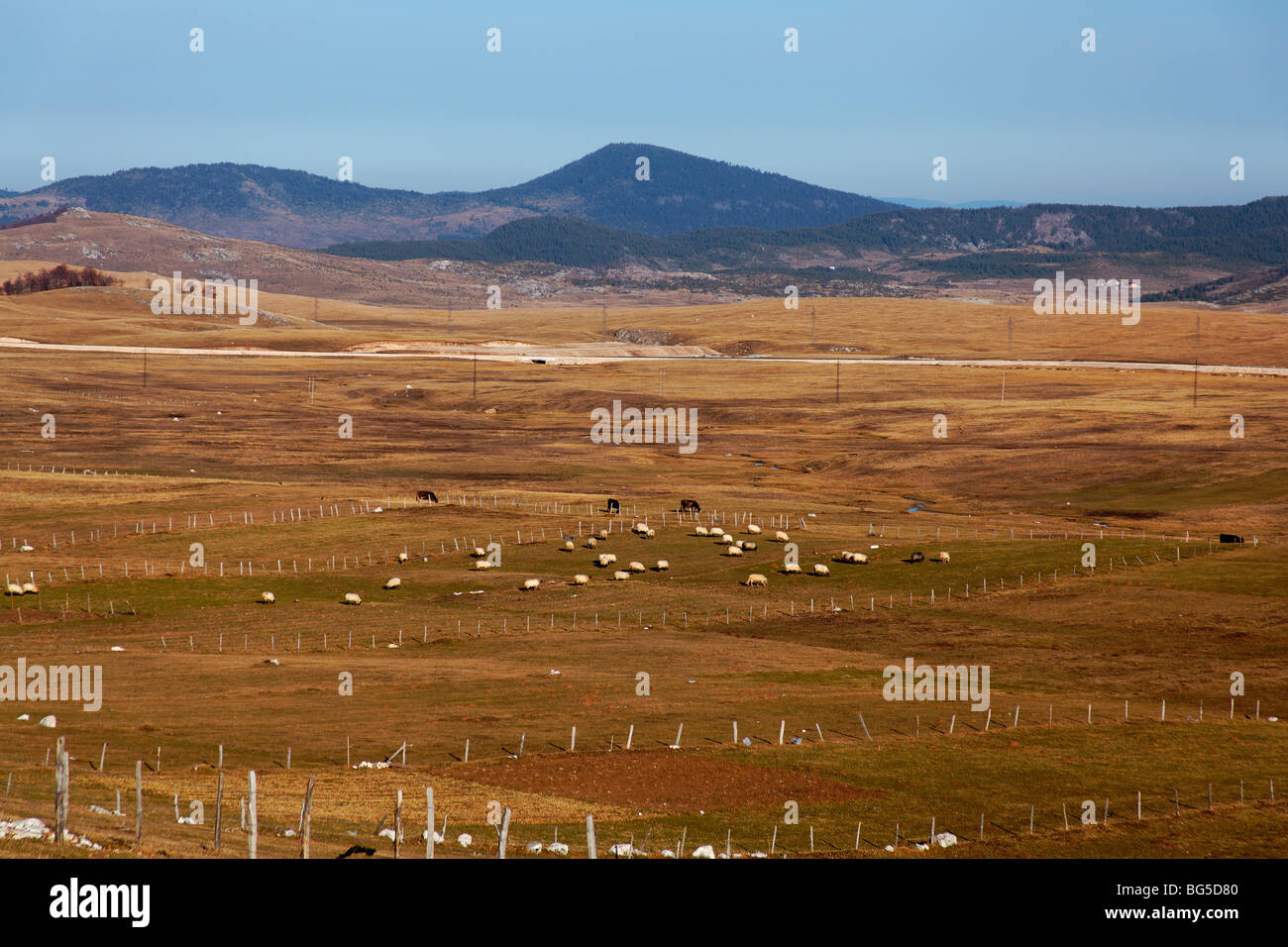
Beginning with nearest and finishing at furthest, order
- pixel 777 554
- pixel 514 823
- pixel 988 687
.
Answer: pixel 514 823, pixel 988 687, pixel 777 554

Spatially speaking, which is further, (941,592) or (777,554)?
(777,554)

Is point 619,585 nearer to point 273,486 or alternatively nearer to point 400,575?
point 400,575

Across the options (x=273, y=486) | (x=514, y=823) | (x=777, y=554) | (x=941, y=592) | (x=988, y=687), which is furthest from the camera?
(x=273, y=486)

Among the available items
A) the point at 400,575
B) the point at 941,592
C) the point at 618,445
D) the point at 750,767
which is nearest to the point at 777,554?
the point at 941,592

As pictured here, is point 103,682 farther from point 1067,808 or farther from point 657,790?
point 1067,808
